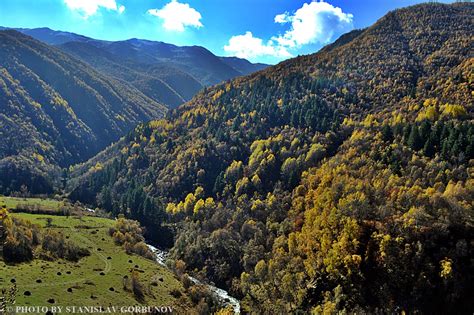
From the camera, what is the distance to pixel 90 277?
391ft

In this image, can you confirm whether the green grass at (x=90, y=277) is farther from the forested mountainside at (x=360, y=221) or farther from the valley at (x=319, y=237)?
the forested mountainside at (x=360, y=221)

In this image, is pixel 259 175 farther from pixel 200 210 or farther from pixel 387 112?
pixel 387 112

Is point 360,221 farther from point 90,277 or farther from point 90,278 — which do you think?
point 90,277

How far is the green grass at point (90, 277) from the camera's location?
98.9m

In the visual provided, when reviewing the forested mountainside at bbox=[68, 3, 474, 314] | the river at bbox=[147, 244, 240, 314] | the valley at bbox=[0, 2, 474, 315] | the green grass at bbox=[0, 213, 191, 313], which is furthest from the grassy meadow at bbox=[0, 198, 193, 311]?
the forested mountainside at bbox=[68, 3, 474, 314]

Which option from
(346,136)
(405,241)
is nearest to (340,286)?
(405,241)

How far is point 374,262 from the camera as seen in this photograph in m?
112

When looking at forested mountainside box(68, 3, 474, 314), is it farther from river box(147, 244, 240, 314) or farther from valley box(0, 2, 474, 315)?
river box(147, 244, 240, 314)

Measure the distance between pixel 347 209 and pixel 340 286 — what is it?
2784 centimetres

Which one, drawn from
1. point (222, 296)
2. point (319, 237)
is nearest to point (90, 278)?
point (222, 296)

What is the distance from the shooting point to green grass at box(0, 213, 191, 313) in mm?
98875

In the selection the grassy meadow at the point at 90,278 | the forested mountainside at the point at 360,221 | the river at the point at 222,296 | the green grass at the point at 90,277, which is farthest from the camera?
the river at the point at 222,296

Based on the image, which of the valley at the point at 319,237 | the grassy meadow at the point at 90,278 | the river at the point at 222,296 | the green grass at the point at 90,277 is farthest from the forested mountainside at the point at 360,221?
the green grass at the point at 90,277

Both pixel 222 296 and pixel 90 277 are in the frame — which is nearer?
pixel 90 277
